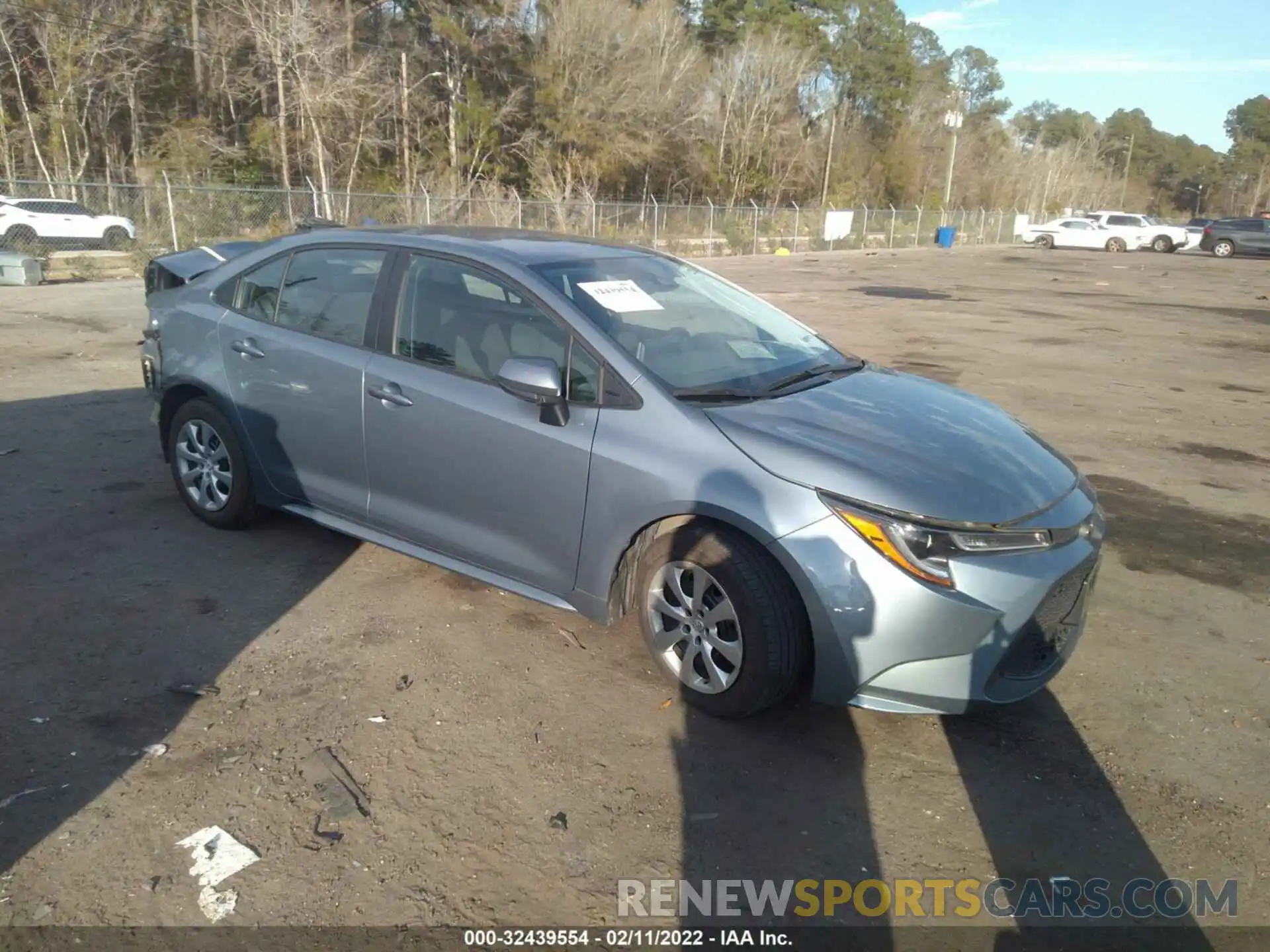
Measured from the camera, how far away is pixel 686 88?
1677 inches

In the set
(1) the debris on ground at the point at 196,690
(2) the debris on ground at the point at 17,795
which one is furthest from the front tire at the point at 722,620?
(2) the debris on ground at the point at 17,795

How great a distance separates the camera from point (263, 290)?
482 centimetres

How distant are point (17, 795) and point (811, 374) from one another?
3.33 meters

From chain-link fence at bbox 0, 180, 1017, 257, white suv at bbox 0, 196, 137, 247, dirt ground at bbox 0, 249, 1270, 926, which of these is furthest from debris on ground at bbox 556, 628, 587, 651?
white suv at bbox 0, 196, 137, 247

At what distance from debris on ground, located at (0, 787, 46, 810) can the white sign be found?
137 feet

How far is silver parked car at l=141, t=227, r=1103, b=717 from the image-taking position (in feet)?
10.3

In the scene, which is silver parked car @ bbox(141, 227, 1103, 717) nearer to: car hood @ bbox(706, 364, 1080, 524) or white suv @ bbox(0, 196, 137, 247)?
car hood @ bbox(706, 364, 1080, 524)

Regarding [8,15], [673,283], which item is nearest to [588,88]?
[8,15]

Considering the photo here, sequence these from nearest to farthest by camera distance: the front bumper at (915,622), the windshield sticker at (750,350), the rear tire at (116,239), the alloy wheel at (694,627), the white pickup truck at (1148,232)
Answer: the front bumper at (915,622)
the alloy wheel at (694,627)
the windshield sticker at (750,350)
the rear tire at (116,239)
the white pickup truck at (1148,232)

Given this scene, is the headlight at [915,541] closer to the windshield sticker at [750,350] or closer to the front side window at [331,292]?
the windshield sticker at [750,350]

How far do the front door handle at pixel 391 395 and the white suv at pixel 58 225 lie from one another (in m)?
19.4

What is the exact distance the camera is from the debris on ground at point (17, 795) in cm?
288

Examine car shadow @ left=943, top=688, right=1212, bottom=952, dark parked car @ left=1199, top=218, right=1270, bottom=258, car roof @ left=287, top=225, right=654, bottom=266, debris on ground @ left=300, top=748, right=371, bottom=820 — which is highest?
dark parked car @ left=1199, top=218, right=1270, bottom=258

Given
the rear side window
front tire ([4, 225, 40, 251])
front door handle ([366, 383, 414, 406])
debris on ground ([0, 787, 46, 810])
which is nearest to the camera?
debris on ground ([0, 787, 46, 810])
